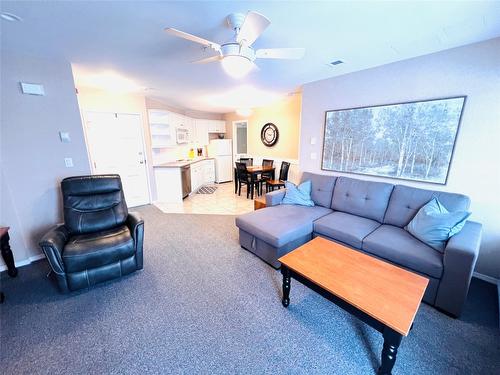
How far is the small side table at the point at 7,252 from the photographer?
2082 millimetres

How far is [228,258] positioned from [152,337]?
114 centimetres

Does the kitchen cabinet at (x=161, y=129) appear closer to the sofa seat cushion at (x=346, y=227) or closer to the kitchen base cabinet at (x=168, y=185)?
the kitchen base cabinet at (x=168, y=185)

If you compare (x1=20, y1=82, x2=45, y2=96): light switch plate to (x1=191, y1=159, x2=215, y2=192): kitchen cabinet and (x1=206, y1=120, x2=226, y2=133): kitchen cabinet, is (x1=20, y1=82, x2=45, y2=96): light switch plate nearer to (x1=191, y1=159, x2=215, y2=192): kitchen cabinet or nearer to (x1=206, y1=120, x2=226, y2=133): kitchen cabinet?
(x1=191, y1=159, x2=215, y2=192): kitchen cabinet

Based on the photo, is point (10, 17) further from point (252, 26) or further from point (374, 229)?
point (374, 229)

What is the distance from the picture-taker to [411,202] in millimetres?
2305

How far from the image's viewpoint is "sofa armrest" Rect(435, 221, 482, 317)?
1556 mm

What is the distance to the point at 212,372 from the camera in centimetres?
129

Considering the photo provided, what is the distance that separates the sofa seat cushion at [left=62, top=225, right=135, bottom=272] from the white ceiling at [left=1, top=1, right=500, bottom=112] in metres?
1.95

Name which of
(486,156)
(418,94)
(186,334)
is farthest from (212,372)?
(418,94)

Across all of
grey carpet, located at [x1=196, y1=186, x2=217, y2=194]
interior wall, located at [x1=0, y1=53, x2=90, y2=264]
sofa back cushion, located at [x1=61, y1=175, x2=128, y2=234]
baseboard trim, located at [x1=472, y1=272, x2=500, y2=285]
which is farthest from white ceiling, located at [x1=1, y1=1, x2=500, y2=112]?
grey carpet, located at [x1=196, y1=186, x2=217, y2=194]

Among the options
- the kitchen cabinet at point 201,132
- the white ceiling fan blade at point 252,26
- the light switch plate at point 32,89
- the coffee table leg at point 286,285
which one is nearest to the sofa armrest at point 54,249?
the light switch plate at point 32,89

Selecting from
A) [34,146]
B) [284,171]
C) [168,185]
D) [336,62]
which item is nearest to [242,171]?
[284,171]

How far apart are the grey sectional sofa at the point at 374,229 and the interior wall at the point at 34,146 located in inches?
96.4

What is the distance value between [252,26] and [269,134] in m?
4.29
